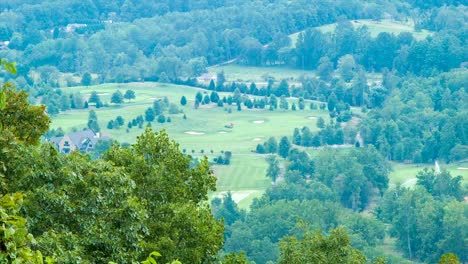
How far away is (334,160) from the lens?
89.8m

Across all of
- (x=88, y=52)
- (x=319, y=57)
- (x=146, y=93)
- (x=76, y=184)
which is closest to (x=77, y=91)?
(x=146, y=93)

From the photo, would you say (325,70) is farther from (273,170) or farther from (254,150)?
(273,170)

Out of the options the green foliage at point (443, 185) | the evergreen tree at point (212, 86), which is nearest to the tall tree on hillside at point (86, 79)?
the evergreen tree at point (212, 86)

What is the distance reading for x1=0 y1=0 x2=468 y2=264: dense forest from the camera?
725 inches

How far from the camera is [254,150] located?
96500 millimetres

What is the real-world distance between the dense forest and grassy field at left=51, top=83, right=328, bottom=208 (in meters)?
1.38

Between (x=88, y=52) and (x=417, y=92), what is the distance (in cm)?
4805

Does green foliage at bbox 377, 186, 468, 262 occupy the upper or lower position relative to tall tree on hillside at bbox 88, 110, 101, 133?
lower

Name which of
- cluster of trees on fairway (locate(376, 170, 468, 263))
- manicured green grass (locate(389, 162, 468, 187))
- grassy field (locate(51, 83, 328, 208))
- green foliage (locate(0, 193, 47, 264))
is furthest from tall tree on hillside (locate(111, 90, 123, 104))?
green foliage (locate(0, 193, 47, 264))

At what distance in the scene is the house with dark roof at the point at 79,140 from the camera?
9200 centimetres

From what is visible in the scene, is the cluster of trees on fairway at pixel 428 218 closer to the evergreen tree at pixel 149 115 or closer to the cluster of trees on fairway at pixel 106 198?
the evergreen tree at pixel 149 115

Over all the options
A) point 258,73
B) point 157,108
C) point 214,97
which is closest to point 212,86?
point 214,97

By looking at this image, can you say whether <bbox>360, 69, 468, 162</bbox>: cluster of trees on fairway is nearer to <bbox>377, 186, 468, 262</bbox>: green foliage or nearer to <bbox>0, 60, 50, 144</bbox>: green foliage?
<bbox>377, 186, 468, 262</bbox>: green foliage

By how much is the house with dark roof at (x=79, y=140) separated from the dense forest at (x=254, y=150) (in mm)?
2425
